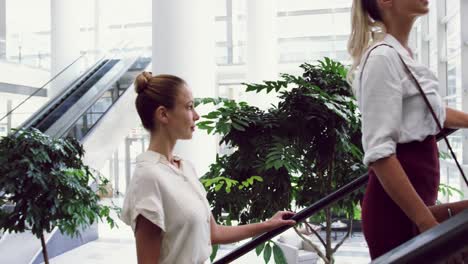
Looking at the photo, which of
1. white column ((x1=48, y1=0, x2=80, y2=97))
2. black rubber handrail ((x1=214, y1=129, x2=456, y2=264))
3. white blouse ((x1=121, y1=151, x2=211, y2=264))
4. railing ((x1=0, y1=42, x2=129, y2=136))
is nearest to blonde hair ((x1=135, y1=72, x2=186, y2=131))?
white blouse ((x1=121, y1=151, x2=211, y2=264))

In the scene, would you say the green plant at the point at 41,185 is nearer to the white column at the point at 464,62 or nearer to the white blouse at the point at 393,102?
the white blouse at the point at 393,102

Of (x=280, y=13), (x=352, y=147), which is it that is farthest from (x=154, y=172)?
(x=280, y=13)

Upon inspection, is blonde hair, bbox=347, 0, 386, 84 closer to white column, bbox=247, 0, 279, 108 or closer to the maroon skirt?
the maroon skirt

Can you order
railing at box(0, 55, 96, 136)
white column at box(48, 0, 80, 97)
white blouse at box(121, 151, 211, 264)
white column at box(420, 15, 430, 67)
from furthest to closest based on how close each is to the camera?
1. white column at box(48, 0, 80, 97)
2. white column at box(420, 15, 430, 67)
3. railing at box(0, 55, 96, 136)
4. white blouse at box(121, 151, 211, 264)

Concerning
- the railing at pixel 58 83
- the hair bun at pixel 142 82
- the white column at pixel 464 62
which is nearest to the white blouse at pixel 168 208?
A: the hair bun at pixel 142 82

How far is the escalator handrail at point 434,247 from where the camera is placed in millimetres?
619

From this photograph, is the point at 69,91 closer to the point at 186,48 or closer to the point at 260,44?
the point at 260,44

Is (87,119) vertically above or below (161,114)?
below

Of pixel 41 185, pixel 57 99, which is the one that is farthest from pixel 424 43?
pixel 41 185

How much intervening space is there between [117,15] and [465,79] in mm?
15865

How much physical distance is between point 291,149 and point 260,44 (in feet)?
29.0

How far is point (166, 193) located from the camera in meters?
1.55

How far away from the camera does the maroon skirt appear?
1254 millimetres

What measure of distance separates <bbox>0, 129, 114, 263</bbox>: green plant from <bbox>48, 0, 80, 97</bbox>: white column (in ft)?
26.4
